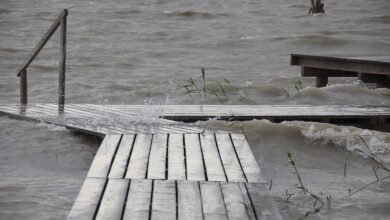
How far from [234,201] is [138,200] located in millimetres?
607

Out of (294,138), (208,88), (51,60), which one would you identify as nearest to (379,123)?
(294,138)

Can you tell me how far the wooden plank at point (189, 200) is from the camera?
4.95 meters

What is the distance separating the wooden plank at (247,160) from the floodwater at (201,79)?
51 centimetres

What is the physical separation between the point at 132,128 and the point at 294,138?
6.76ft

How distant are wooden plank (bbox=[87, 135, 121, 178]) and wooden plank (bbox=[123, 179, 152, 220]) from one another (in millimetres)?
356

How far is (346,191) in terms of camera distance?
24.7ft

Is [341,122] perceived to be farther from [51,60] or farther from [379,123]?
[51,60]

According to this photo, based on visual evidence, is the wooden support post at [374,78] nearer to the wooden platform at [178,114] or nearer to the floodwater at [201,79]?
the floodwater at [201,79]

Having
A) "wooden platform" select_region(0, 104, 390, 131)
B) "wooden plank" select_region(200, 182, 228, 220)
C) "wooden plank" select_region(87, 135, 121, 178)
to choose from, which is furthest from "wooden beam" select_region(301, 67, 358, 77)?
"wooden plank" select_region(200, 182, 228, 220)

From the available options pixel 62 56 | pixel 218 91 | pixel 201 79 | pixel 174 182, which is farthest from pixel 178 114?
pixel 201 79

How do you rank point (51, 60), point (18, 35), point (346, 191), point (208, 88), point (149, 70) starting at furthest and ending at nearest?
point (18, 35), point (51, 60), point (149, 70), point (208, 88), point (346, 191)

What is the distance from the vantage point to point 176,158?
662cm

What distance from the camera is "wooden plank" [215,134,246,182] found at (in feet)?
19.6

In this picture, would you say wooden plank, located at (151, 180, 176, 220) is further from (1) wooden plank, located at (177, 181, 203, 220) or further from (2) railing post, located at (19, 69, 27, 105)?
(2) railing post, located at (19, 69, 27, 105)
